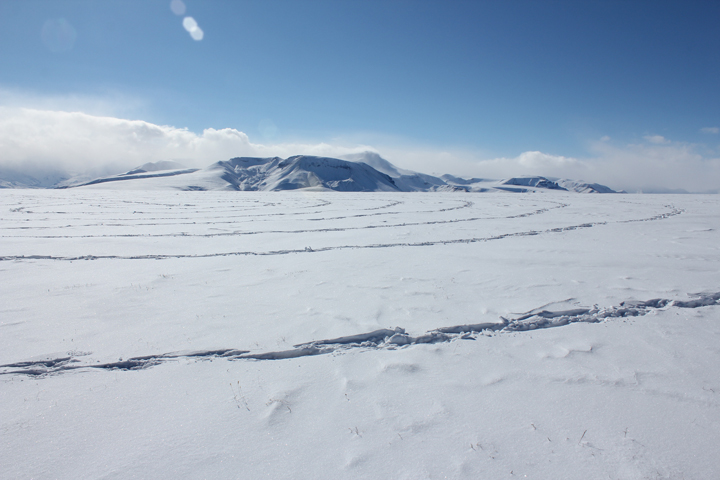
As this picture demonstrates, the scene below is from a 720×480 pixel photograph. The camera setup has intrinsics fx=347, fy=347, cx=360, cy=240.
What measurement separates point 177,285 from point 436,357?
5.30m

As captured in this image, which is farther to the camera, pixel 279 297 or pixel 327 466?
pixel 279 297

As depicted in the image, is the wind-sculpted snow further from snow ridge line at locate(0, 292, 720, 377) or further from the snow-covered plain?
snow ridge line at locate(0, 292, 720, 377)

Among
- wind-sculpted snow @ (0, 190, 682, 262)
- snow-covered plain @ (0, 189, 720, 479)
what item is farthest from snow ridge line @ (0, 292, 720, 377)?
wind-sculpted snow @ (0, 190, 682, 262)

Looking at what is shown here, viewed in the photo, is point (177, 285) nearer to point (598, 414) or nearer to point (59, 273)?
point (59, 273)

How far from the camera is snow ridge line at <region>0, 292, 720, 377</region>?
4145 millimetres

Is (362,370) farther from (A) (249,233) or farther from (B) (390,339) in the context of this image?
(A) (249,233)

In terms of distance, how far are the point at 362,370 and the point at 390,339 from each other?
79 centimetres

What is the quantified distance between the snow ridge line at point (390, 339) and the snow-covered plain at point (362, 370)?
32mm

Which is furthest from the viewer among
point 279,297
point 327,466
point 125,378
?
point 279,297

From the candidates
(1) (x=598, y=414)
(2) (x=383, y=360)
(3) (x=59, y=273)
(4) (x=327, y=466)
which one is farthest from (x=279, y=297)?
(3) (x=59, y=273)

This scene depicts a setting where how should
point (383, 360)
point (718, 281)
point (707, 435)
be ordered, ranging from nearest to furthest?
1. point (707, 435)
2. point (383, 360)
3. point (718, 281)

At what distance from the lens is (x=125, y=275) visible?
7566 millimetres

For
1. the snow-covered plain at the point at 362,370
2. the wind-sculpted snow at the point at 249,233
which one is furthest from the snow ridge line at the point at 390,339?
the wind-sculpted snow at the point at 249,233

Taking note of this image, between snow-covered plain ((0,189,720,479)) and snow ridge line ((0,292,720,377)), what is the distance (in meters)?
0.03
